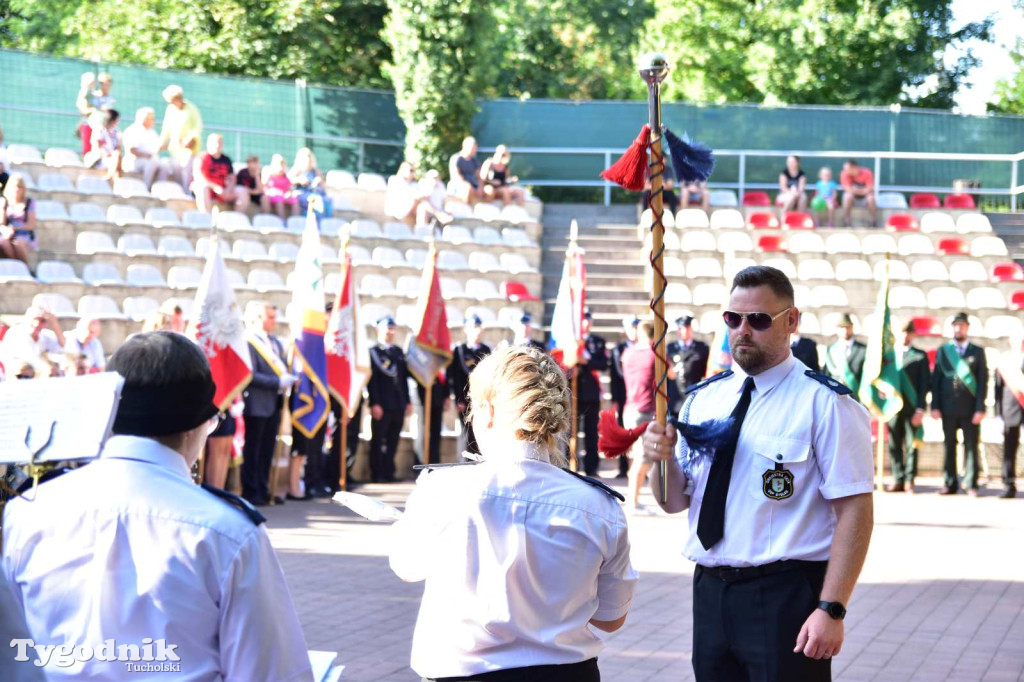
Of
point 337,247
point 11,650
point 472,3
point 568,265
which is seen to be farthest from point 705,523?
point 472,3

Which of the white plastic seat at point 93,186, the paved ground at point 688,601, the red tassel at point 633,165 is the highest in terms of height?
the white plastic seat at point 93,186

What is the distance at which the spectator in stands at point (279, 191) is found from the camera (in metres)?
19.3

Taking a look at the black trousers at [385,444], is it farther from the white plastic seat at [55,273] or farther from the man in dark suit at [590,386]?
the white plastic seat at [55,273]

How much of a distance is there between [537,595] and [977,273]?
19.1 metres

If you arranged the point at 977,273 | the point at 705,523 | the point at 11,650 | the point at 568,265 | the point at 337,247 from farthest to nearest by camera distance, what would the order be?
1. the point at 977,273
2. the point at 337,247
3. the point at 568,265
4. the point at 705,523
5. the point at 11,650

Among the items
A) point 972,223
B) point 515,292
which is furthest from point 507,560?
point 972,223

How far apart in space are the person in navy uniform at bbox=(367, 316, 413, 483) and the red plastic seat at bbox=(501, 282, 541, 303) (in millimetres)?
4171

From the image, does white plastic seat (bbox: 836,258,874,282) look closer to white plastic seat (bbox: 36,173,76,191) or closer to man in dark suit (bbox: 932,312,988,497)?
man in dark suit (bbox: 932,312,988,497)

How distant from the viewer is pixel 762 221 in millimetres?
21641

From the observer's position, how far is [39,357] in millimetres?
11172

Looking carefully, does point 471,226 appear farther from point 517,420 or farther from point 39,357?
point 517,420

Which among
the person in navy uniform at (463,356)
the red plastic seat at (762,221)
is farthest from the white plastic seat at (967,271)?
the person in navy uniform at (463,356)

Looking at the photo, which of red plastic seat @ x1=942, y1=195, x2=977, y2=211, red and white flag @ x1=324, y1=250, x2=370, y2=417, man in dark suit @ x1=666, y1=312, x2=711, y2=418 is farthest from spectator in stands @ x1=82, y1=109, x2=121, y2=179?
red plastic seat @ x1=942, y1=195, x2=977, y2=211

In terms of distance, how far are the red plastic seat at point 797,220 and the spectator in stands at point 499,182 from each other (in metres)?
4.61
